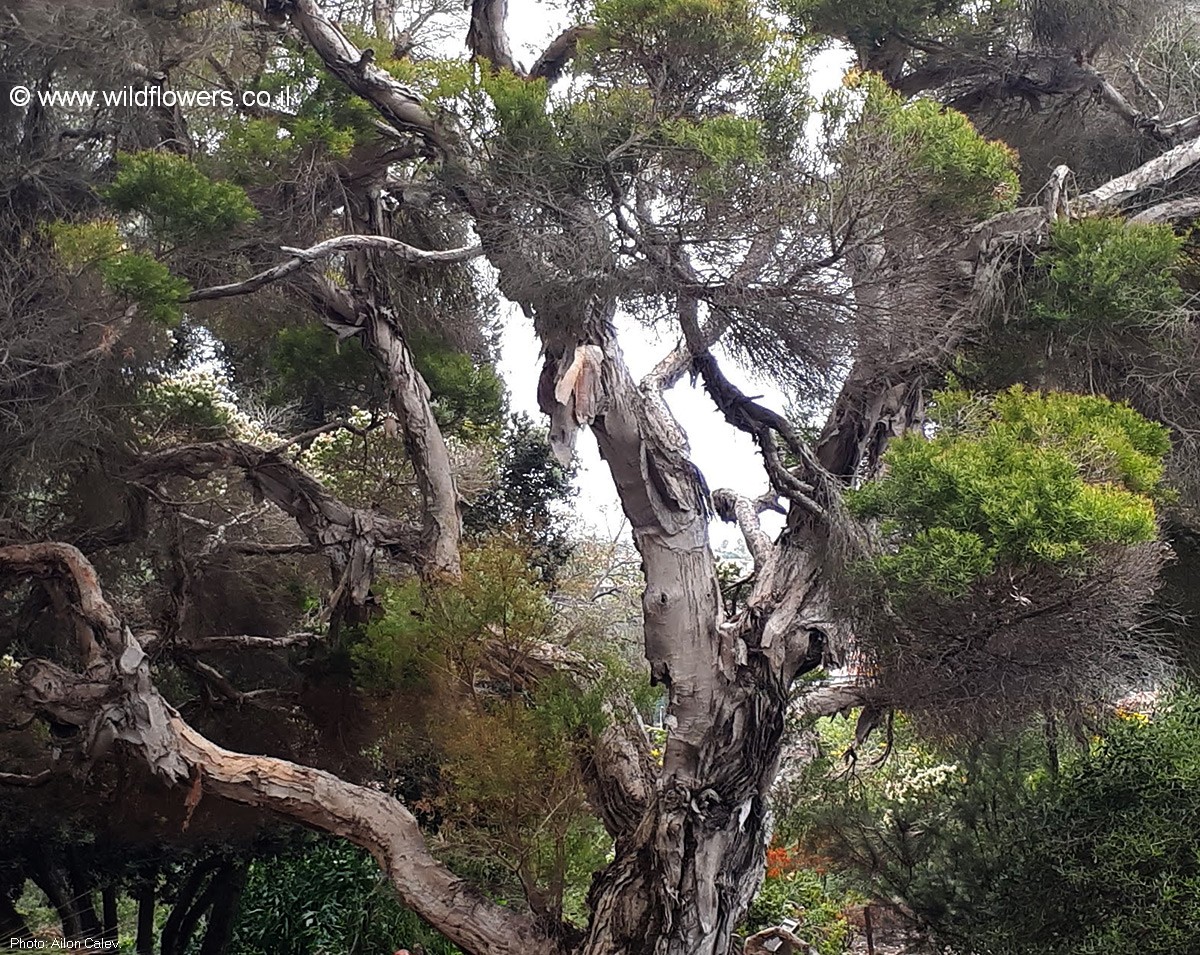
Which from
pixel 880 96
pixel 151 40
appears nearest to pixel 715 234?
pixel 880 96

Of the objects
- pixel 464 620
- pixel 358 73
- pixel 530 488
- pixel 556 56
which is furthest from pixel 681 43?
pixel 530 488

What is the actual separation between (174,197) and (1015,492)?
10.3 feet

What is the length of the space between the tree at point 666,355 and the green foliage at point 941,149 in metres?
0.02

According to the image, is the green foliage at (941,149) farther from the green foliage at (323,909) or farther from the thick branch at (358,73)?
the green foliage at (323,909)

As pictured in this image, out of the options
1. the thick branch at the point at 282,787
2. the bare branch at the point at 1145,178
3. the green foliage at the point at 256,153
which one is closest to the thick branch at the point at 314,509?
the thick branch at the point at 282,787

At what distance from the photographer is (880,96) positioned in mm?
3609

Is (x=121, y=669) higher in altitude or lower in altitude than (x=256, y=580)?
lower

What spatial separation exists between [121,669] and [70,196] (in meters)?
2.02

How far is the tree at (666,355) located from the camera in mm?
3480

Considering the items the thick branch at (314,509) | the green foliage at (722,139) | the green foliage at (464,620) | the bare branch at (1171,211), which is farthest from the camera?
the thick branch at (314,509)

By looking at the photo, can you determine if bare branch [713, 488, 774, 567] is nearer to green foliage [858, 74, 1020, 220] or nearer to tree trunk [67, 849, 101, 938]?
green foliage [858, 74, 1020, 220]

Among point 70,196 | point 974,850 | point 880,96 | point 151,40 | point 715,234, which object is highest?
point 151,40

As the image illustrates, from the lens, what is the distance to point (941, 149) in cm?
364

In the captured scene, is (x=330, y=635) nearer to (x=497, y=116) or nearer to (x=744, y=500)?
(x=744, y=500)
